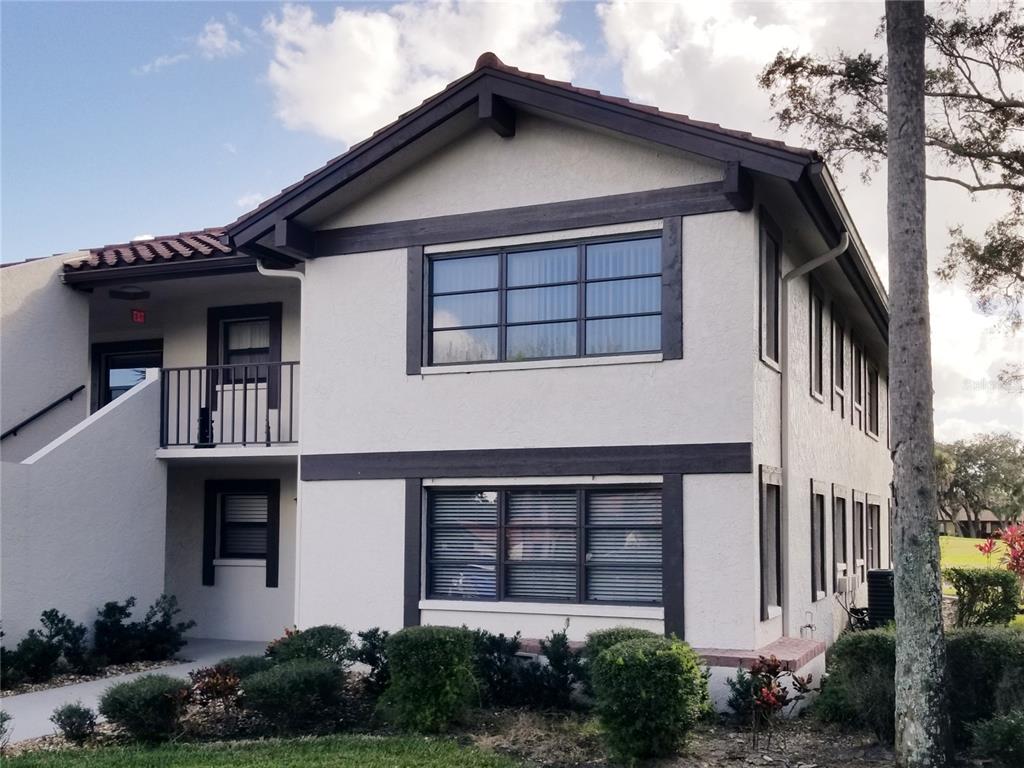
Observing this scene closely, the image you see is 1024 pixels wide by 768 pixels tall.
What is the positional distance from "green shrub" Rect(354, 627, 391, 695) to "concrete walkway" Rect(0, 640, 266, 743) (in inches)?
103

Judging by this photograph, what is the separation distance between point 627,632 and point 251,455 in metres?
6.52

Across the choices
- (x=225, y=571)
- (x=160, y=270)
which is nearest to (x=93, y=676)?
(x=225, y=571)

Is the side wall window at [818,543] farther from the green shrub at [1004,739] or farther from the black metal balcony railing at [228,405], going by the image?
the black metal balcony railing at [228,405]

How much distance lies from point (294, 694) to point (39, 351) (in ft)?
26.6

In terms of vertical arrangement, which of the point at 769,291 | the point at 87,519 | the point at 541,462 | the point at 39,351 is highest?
the point at 769,291

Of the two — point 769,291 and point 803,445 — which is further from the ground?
point 769,291

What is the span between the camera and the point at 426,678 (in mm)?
9961

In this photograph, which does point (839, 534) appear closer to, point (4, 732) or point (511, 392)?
point (511, 392)

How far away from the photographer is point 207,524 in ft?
55.6

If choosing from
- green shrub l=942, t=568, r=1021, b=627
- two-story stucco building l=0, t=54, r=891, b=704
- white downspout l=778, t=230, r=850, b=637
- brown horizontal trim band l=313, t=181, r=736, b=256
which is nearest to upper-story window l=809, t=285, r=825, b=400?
two-story stucco building l=0, t=54, r=891, b=704

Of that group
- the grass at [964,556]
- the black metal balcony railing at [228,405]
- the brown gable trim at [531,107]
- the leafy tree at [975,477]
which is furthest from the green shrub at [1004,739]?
the leafy tree at [975,477]

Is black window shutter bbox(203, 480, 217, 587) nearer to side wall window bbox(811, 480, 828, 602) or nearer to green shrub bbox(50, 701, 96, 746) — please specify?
green shrub bbox(50, 701, 96, 746)

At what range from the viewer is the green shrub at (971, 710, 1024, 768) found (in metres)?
7.93

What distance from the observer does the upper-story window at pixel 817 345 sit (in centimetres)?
1499
